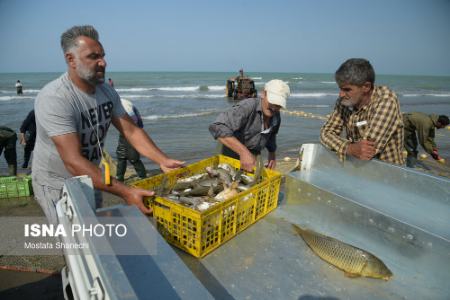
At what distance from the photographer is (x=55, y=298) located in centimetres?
326

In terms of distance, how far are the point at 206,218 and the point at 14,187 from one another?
5619mm

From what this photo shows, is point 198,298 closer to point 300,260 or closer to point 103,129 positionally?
point 300,260

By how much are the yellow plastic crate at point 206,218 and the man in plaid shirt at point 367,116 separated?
945 millimetres

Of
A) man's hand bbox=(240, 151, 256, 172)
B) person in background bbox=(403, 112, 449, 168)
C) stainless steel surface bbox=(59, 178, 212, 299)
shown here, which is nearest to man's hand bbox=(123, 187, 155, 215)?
stainless steel surface bbox=(59, 178, 212, 299)

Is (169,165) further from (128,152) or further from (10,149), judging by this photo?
(10,149)

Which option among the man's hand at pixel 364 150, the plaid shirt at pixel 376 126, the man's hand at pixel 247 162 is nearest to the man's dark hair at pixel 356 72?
the plaid shirt at pixel 376 126

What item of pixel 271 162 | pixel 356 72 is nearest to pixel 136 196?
pixel 356 72

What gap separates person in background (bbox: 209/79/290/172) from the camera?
11.5 feet

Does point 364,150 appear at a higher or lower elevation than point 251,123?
lower

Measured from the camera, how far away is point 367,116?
3.18 m

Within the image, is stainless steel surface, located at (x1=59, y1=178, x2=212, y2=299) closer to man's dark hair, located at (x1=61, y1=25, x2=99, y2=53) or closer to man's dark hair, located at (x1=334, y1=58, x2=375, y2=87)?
man's dark hair, located at (x1=61, y1=25, x2=99, y2=53)

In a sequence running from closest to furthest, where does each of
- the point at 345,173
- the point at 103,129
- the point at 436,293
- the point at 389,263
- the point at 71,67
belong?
1. the point at 436,293
2. the point at 389,263
3. the point at 71,67
4. the point at 103,129
5. the point at 345,173

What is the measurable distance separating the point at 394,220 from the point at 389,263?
13.1 inches

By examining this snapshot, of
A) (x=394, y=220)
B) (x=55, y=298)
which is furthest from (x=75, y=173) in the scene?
(x=394, y=220)
